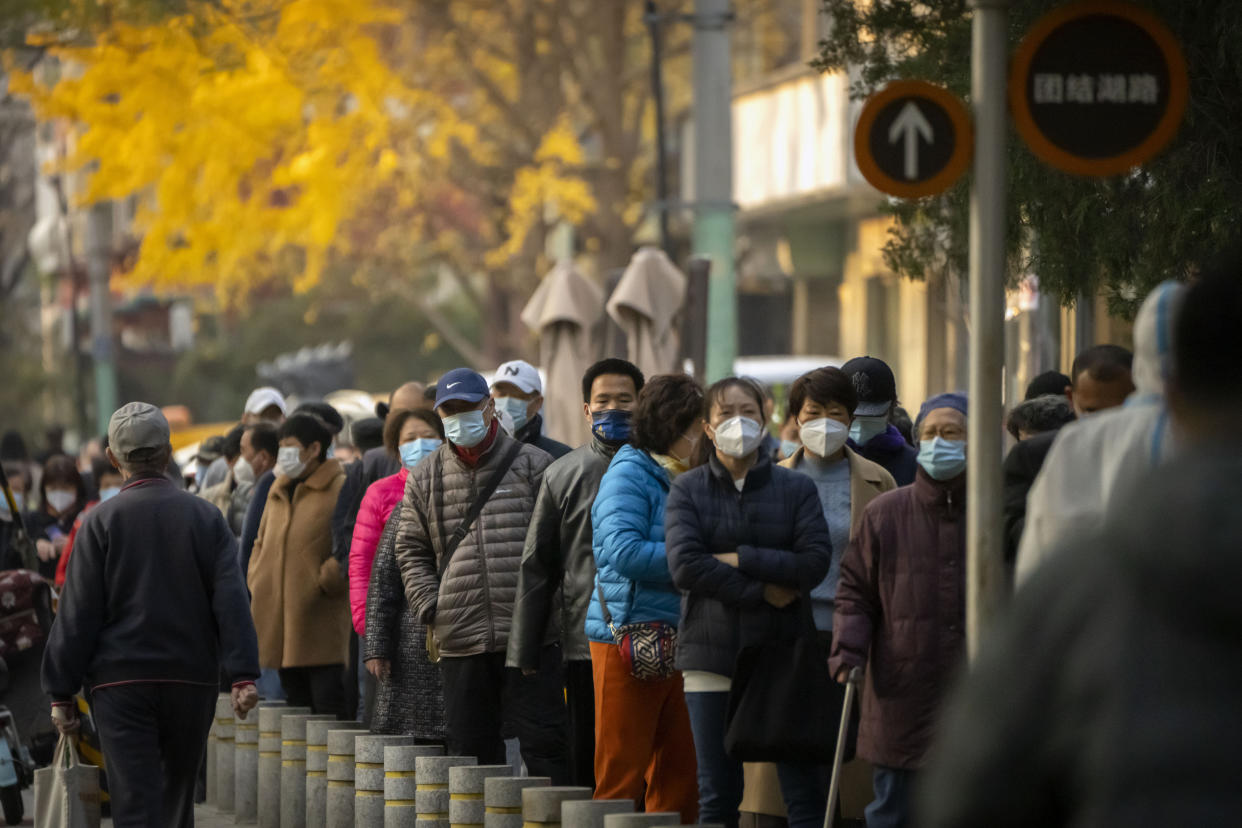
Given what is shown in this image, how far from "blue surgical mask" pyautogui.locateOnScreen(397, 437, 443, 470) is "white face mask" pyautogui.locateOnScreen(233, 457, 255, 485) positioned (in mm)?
1999

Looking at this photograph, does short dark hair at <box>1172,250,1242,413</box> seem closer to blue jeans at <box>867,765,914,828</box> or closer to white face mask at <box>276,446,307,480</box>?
A: blue jeans at <box>867,765,914,828</box>

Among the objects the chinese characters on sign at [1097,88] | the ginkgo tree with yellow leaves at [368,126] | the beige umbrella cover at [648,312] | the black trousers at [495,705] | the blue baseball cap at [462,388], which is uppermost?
the ginkgo tree with yellow leaves at [368,126]

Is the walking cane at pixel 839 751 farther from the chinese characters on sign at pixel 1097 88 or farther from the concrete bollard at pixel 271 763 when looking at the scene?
the concrete bollard at pixel 271 763

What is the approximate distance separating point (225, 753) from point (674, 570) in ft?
13.3

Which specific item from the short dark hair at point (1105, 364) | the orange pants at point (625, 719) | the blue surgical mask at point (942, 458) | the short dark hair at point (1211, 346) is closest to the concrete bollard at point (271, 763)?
the orange pants at point (625, 719)

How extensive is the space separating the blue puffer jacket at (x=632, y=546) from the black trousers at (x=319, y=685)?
133 inches

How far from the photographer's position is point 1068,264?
8.78m

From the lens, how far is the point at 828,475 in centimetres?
817

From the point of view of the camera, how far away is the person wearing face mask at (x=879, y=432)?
877cm

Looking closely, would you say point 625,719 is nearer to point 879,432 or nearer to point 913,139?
point 879,432

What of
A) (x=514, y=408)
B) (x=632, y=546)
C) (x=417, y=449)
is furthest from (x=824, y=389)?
(x=417, y=449)

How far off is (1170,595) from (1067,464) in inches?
82.0

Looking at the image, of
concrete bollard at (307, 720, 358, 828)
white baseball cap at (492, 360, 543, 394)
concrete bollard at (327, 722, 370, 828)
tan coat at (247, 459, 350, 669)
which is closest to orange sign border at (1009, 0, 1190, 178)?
concrete bollard at (327, 722, 370, 828)

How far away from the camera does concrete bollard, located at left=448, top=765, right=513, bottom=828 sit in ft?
25.1
